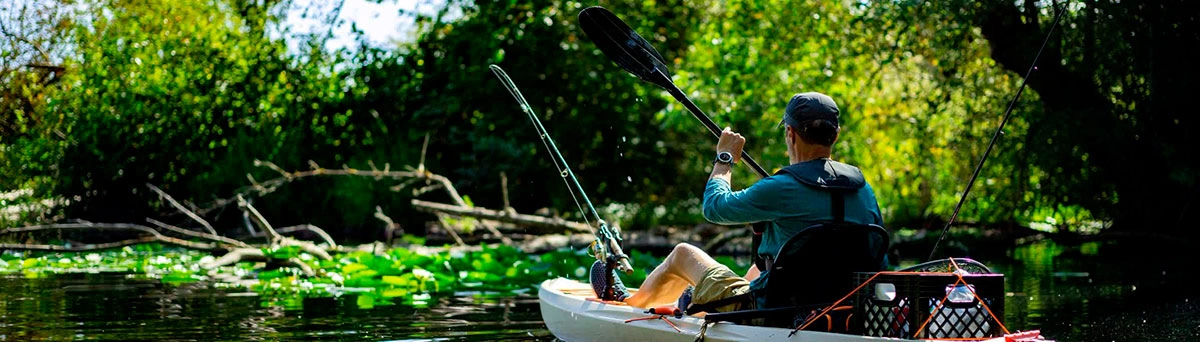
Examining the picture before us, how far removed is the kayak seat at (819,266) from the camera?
140 inches

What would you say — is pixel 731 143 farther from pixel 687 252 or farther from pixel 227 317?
pixel 227 317

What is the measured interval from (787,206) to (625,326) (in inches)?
43.8

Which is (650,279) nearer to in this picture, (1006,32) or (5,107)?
(1006,32)

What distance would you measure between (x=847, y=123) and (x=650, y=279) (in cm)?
978

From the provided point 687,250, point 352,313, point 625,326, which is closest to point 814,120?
point 687,250

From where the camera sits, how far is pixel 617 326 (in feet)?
14.9

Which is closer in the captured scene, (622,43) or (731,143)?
(731,143)

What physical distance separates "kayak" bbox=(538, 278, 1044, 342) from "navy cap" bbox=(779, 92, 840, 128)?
65cm

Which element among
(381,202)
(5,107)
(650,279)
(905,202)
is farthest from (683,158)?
(650,279)

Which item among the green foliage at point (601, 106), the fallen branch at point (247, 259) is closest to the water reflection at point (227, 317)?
the fallen branch at point (247, 259)

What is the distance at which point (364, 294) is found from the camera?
7.80 metres

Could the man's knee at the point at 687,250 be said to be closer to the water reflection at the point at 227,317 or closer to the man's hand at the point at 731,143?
the man's hand at the point at 731,143

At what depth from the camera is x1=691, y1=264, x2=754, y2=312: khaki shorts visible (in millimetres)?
4039

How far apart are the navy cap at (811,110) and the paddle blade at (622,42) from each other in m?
1.62
